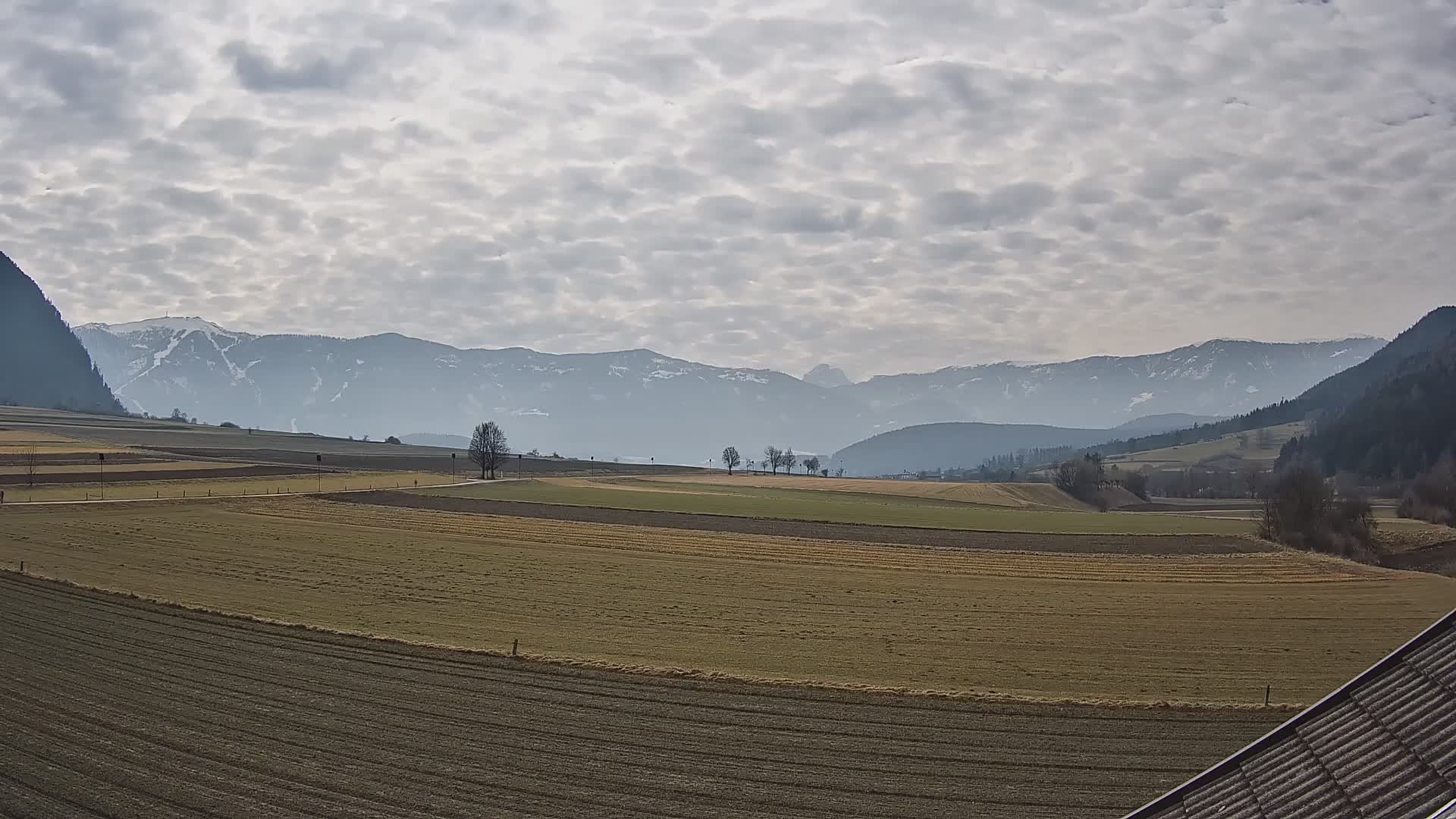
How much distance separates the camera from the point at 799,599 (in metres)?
39.8

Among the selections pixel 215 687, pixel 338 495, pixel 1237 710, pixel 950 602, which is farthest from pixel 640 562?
pixel 338 495

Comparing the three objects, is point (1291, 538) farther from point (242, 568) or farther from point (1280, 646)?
point (242, 568)

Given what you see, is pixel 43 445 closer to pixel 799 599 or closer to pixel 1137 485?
pixel 799 599

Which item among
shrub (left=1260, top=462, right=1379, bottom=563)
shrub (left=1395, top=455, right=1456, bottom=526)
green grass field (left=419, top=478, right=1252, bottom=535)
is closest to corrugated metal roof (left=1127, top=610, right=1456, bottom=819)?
green grass field (left=419, top=478, right=1252, bottom=535)

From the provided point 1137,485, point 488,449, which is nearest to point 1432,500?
point 1137,485

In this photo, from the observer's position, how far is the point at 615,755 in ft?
65.3

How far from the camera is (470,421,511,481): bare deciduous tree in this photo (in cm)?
13588

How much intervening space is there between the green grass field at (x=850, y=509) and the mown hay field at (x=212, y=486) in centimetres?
1123

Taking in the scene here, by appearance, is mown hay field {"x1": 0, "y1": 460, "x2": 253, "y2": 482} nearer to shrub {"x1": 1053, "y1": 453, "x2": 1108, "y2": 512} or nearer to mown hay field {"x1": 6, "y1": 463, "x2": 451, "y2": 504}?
mown hay field {"x1": 6, "y1": 463, "x2": 451, "y2": 504}

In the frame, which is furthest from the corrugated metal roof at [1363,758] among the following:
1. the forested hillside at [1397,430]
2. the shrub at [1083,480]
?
the forested hillside at [1397,430]

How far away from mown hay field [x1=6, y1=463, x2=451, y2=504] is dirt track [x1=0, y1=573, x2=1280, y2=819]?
6142cm

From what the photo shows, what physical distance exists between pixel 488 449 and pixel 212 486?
4703 centimetres

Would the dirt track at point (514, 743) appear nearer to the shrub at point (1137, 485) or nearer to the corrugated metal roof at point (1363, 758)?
the corrugated metal roof at point (1363, 758)

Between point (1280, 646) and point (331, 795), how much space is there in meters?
29.1
